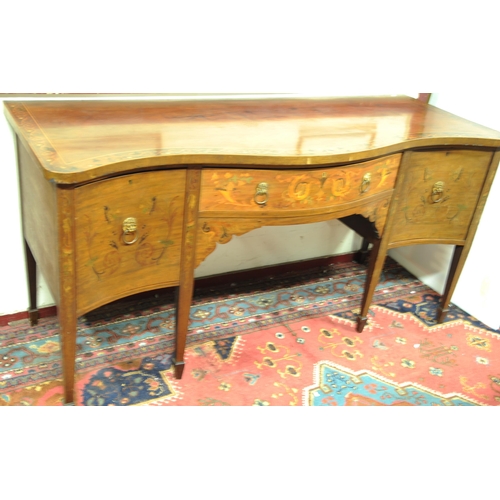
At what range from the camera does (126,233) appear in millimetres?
1417

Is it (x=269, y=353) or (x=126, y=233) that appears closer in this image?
(x=126, y=233)

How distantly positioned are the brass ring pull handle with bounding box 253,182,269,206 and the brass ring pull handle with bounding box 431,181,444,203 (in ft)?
2.31

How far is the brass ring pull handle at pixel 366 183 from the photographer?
66.9 inches

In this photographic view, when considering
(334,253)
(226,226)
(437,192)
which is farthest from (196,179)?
(334,253)

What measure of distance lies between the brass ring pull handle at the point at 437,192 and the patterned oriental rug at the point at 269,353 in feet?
1.87

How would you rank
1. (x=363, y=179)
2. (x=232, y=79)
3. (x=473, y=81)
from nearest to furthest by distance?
(x=363, y=179) → (x=232, y=79) → (x=473, y=81)

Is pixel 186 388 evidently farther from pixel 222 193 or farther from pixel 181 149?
pixel 181 149

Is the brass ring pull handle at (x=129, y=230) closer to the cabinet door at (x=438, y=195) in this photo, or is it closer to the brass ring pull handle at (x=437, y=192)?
the cabinet door at (x=438, y=195)

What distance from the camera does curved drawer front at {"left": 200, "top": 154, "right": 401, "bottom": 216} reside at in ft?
4.89

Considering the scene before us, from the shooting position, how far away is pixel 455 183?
6.42 feet

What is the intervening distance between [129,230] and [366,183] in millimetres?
756

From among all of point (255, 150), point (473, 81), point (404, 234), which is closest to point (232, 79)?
point (255, 150)

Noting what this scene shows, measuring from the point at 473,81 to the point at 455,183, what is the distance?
0.51 metres

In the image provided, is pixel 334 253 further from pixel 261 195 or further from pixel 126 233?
pixel 126 233
